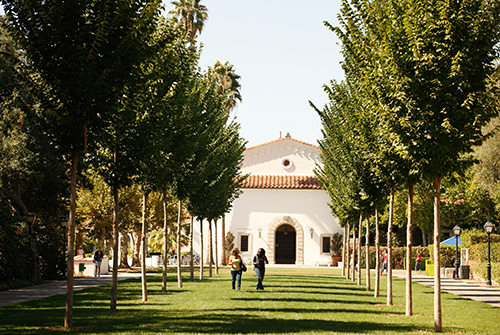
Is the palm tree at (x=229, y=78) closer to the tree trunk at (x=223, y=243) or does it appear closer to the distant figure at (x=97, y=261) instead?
the tree trunk at (x=223, y=243)

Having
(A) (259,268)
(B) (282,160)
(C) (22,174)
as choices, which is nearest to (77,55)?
(A) (259,268)

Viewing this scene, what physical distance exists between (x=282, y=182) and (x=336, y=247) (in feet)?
26.9

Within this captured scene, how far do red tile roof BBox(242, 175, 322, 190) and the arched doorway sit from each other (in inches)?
156

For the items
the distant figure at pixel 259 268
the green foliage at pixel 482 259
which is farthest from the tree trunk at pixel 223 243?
the distant figure at pixel 259 268

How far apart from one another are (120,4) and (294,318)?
850cm

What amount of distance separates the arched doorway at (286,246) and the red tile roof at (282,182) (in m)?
3.97

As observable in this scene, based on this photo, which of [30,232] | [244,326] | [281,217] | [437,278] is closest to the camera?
[437,278]

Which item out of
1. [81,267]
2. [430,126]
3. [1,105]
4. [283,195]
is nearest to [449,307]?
[430,126]

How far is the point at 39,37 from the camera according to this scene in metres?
13.6

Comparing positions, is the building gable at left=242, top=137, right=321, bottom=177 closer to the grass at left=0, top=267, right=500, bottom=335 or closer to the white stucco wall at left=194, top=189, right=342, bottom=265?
the white stucco wall at left=194, top=189, right=342, bottom=265

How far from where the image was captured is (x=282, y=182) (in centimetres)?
6344

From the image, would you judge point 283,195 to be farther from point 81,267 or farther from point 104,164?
point 104,164

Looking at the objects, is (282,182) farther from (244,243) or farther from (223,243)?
(223,243)

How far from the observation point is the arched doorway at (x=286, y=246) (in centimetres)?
6294
